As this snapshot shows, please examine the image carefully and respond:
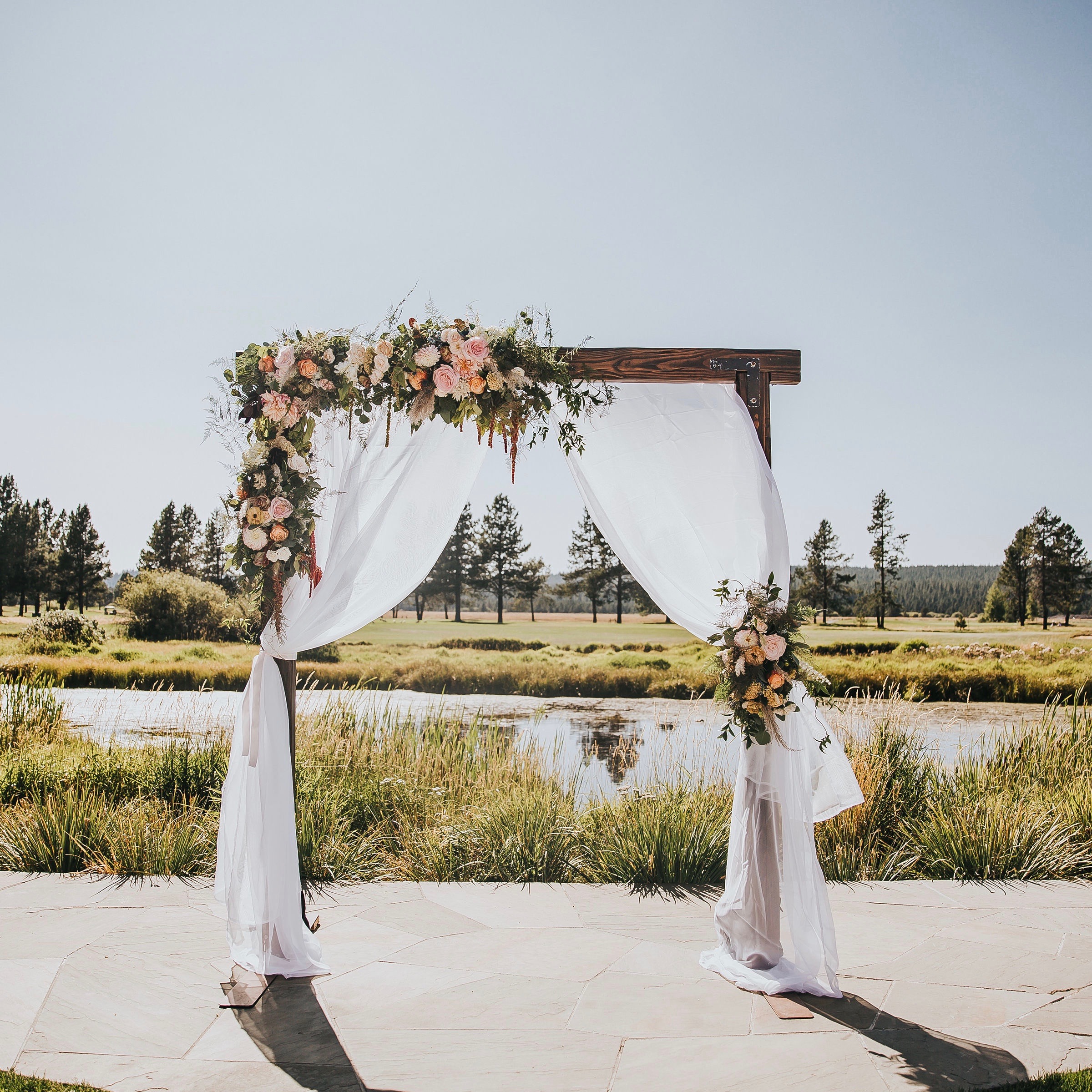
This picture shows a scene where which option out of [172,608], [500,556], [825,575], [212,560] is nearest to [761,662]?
[172,608]

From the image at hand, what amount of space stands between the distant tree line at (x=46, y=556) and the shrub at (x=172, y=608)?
95cm

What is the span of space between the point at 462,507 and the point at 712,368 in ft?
3.95

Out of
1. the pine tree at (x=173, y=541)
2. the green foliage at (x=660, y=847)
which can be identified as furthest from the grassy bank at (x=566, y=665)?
the pine tree at (x=173, y=541)

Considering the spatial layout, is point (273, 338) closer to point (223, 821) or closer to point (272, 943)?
point (223, 821)

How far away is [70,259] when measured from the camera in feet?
19.8

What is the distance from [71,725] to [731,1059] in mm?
6020

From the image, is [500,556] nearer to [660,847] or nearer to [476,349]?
[660,847]

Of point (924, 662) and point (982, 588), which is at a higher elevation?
point (982, 588)

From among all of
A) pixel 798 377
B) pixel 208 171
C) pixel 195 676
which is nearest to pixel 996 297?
pixel 798 377

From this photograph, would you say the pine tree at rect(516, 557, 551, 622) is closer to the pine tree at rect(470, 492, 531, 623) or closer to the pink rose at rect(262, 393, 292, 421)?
the pine tree at rect(470, 492, 531, 623)

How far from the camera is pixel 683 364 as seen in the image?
316 cm

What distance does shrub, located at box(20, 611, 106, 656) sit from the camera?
456 inches

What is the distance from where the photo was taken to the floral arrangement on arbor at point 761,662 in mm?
2756

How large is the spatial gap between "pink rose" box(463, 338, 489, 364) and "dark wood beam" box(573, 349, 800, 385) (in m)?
0.45
